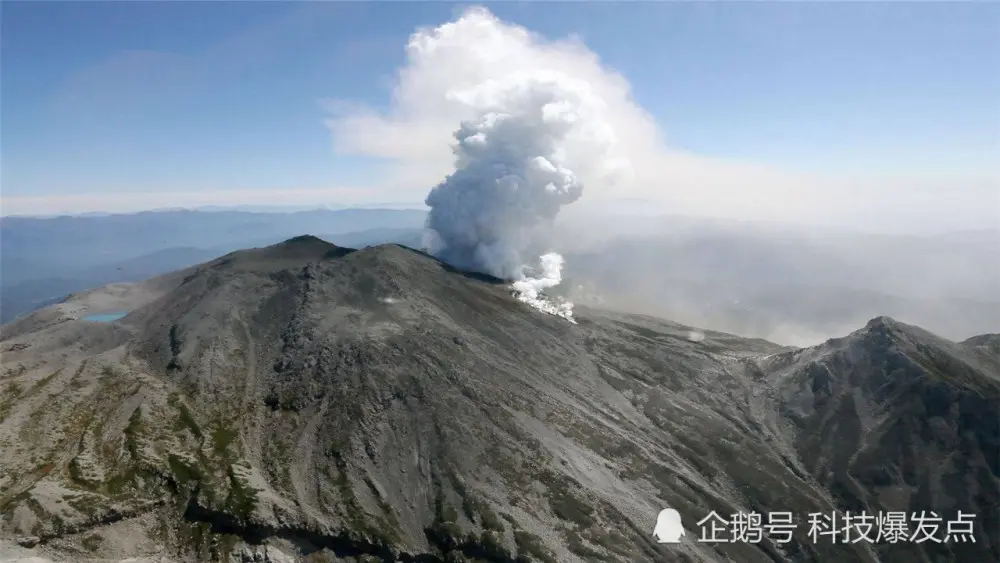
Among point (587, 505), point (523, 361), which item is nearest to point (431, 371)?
point (523, 361)

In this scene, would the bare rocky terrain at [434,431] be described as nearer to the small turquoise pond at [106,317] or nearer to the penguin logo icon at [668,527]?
the penguin logo icon at [668,527]

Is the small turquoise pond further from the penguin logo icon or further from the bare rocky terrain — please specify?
the penguin logo icon

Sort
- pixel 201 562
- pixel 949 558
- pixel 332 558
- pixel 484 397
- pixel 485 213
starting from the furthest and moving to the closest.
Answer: pixel 485 213 < pixel 484 397 < pixel 949 558 < pixel 332 558 < pixel 201 562

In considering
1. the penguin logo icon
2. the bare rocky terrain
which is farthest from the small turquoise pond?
the penguin logo icon

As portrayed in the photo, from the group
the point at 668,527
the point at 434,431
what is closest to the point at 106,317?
the point at 434,431

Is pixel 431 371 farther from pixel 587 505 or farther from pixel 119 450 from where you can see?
pixel 119 450

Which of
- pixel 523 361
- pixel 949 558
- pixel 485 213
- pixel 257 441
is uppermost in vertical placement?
pixel 485 213
